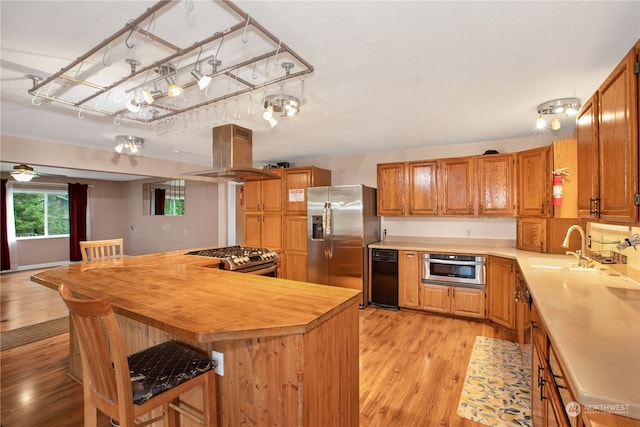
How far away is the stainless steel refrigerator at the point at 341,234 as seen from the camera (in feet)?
14.4

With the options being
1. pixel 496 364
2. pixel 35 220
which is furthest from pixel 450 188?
pixel 35 220

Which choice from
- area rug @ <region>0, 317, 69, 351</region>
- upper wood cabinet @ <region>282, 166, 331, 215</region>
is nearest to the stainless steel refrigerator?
upper wood cabinet @ <region>282, 166, 331, 215</region>

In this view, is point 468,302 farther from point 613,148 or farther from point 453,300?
point 613,148

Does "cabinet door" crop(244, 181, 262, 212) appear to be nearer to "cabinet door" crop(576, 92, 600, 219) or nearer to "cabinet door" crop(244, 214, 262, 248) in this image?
"cabinet door" crop(244, 214, 262, 248)

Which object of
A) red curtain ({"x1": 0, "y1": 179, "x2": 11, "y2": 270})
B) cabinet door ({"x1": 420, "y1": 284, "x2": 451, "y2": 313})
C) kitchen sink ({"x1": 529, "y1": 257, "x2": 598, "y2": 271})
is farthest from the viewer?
red curtain ({"x1": 0, "y1": 179, "x2": 11, "y2": 270})

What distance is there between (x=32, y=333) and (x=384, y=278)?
14.4 feet

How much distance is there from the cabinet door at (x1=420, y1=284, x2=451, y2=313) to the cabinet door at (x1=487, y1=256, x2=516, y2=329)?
0.47 meters

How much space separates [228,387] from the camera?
1.52 metres

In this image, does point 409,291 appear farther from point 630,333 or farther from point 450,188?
point 630,333

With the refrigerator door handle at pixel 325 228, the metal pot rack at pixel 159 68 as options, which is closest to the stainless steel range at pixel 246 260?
the refrigerator door handle at pixel 325 228

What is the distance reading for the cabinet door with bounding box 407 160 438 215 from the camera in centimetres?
429

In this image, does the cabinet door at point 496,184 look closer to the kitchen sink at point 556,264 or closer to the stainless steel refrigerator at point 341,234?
the kitchen sink at point 556,264

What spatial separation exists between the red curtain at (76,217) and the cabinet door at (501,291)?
945 cm

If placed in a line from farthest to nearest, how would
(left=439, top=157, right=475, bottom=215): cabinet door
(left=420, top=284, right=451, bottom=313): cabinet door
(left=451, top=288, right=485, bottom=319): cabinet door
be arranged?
(left=439, top=157, right=475, bottom=215): cabinet door < (left=420, top=284, right=451, bottom=313): cabinet door < (left=451, top=288, right=485, bottom=319): cabinet door
